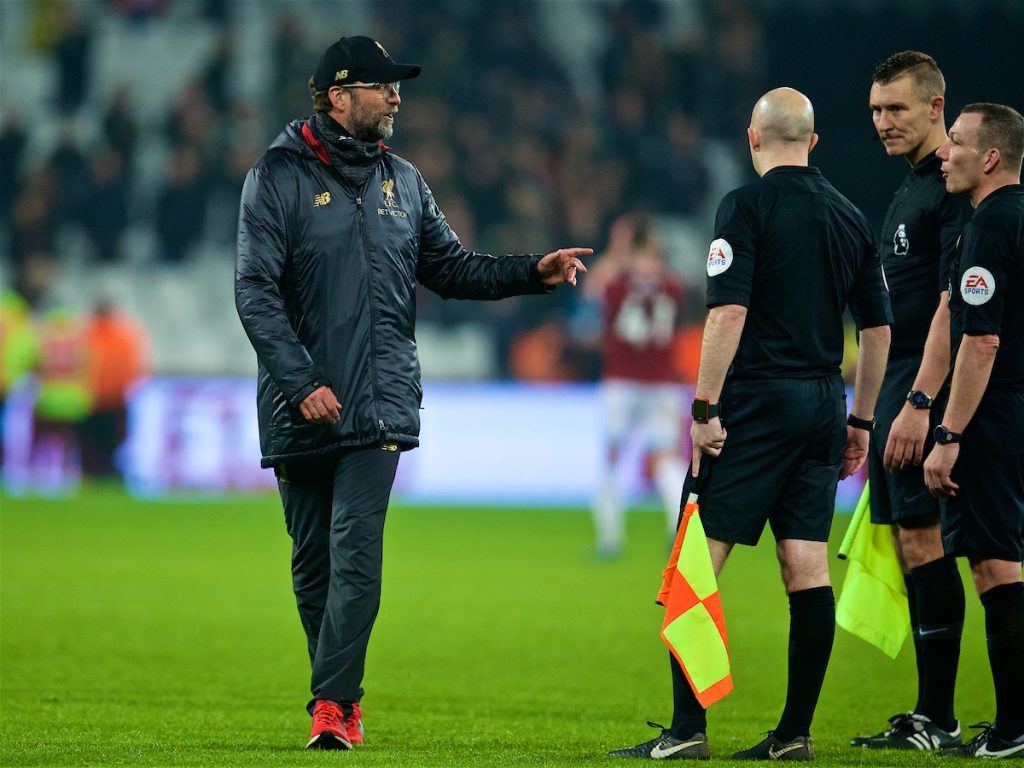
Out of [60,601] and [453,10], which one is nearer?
[60,601]

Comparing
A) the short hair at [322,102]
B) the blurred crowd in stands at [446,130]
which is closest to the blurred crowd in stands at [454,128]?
the blurred crowd in stands at [446,130]

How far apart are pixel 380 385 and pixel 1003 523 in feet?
6.88

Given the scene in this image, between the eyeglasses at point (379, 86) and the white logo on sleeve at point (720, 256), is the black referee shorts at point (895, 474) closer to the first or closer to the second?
the white logo on sleeve at point (720, 256)

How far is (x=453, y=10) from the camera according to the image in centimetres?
2278

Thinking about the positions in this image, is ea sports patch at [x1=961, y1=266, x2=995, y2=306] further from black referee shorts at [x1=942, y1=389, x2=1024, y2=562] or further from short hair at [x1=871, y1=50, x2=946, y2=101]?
short hair at [x1=871, y1=50, x2=946, y2=101]

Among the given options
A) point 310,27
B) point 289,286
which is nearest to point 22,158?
point 310,27

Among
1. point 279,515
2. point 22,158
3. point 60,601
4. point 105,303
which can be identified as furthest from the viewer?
point 22,158

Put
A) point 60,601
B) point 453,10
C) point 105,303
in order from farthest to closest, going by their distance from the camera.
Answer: point 453,10 → point 105,303 → point 60,601

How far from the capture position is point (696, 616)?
4.79 m

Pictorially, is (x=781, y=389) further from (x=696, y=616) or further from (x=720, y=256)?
(x=696, y=616)

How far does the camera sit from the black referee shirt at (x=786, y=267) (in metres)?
4.78

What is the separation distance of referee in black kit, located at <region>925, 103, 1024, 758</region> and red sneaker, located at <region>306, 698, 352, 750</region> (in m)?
2.05

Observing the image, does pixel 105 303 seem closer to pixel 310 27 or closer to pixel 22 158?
pixel 22 158

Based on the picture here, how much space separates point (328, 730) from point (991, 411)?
238cm
